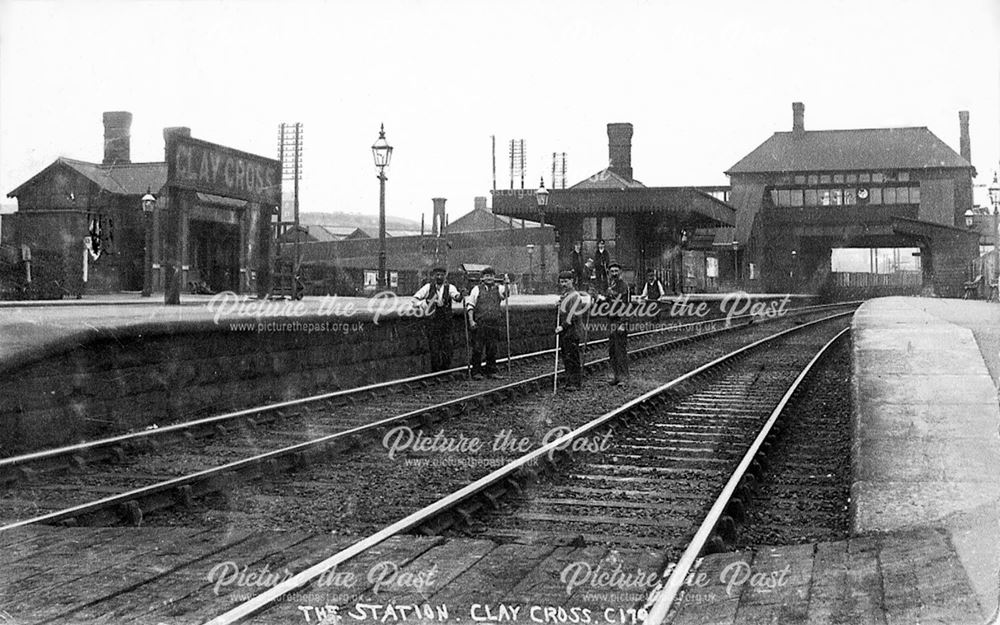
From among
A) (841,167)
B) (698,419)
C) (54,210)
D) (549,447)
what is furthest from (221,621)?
(841,167)

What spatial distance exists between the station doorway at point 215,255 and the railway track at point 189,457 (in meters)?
15.7

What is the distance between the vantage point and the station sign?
600 inches

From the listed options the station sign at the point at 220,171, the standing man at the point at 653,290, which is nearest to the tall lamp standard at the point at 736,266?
the standing man at the point at 653,290

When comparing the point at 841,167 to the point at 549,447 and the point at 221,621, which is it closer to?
the point at 549,447

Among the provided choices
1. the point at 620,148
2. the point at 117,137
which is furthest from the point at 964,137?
the point at 117,137

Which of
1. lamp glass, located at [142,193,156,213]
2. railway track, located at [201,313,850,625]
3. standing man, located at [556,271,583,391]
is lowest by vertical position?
railway track, located at [201,313,850,625]

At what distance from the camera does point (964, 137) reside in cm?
7000

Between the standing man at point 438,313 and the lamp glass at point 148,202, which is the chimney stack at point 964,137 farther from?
the standing man at point 438,313

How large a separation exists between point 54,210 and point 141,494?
34171 millimetres

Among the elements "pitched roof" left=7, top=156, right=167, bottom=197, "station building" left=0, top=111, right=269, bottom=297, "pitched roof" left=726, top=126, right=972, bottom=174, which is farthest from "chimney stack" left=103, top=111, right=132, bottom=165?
"pitched roof" left=726, top=126, right=972, bottom=174

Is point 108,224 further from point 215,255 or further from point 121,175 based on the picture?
point 215,255

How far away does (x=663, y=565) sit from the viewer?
457cm

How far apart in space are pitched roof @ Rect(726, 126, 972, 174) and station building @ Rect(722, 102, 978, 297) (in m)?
0.07

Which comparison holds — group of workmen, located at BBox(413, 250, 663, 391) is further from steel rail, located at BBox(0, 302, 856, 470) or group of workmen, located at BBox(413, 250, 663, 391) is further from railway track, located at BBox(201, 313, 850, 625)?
railway track, located at BBox(201, 313, 850, 625)
